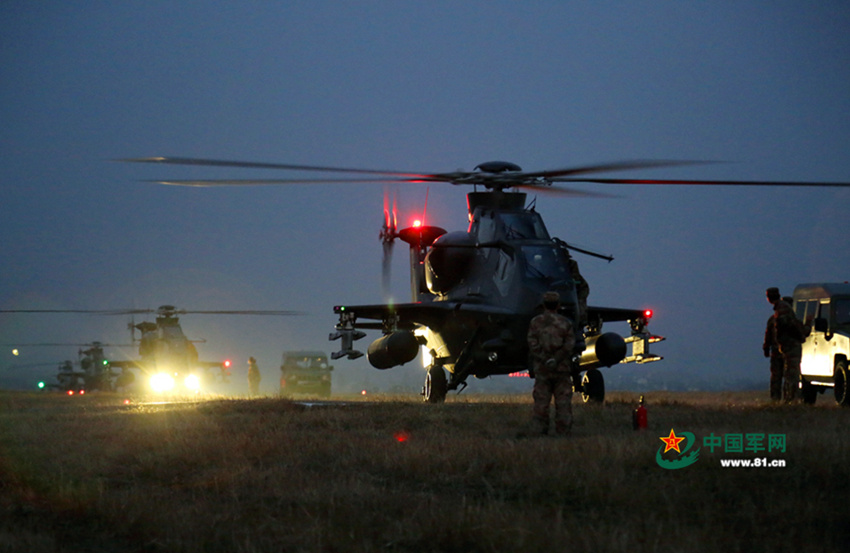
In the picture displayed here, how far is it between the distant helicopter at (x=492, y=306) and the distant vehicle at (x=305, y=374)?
27720 mm

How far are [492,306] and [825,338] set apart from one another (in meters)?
6.68

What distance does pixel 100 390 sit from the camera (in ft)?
210

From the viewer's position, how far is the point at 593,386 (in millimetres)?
18297

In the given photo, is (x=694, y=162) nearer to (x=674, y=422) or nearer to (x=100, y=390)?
(x=674, y=422)

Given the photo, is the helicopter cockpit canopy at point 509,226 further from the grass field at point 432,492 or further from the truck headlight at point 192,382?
the truck headlight at point 192,382

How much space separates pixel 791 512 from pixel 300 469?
4.96 metres

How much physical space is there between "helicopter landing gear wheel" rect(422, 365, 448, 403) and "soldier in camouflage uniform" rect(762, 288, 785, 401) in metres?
7.11

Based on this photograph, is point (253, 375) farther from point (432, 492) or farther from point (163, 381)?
point (432, 492)

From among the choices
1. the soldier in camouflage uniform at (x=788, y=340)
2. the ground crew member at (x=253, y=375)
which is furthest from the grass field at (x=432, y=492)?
the ground crew member at (x=253, y=375)

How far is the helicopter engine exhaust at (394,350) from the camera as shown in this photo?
65.4 feet

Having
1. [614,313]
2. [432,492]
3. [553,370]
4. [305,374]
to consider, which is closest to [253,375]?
[305,374]

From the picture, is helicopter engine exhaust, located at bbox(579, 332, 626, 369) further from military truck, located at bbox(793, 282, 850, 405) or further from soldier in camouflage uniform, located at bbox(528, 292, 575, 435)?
soldier in camouflage uniform, located at bbox(528, 292, 575, 435)

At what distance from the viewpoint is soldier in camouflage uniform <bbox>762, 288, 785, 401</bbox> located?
1645cm

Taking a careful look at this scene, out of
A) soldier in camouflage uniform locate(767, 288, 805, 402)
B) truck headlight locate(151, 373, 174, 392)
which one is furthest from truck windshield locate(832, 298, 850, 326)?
truck headlight locate(151, 373, 174, 392)
